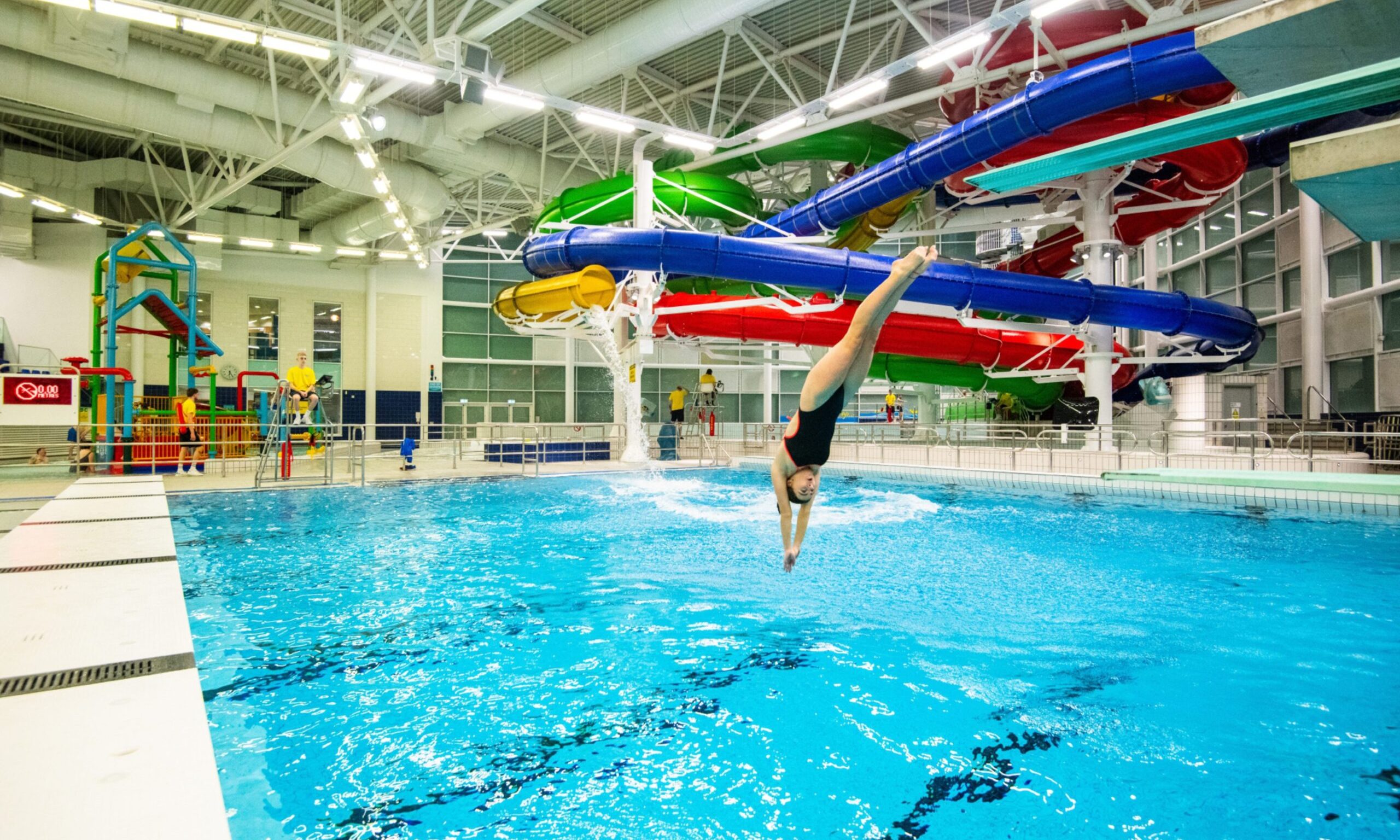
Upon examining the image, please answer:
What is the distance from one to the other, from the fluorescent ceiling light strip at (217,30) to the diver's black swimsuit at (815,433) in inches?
334

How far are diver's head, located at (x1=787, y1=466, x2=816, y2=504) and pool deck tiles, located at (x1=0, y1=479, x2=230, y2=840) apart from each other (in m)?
2.42

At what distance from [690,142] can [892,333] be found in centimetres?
499

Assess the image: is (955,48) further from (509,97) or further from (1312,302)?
(1312,302)

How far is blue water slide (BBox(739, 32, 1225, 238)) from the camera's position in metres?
8.30

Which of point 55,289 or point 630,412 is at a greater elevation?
point 55,289

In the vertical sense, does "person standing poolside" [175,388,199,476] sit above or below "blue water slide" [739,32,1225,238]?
below

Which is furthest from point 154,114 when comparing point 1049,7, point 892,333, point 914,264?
point 914,264

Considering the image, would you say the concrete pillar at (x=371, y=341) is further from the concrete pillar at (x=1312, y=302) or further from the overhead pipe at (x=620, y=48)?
the concrete pillar at (x=1312, y=302)

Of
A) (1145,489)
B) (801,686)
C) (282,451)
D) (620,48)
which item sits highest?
(620,48)

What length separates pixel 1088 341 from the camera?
490 inches

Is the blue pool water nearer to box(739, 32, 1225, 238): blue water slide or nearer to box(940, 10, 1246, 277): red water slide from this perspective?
box(739, 32, 1225, 238): blue water slide

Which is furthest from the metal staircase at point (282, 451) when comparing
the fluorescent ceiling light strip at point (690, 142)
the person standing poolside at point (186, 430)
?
the fluorescent ceiling light strip at point (690, 142)

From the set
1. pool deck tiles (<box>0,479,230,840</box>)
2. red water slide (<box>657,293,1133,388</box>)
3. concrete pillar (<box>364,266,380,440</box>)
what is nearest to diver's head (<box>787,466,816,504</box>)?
pool deck tiles (<box>0,479,230,840</box>)

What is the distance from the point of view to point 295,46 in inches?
Answer: 328
